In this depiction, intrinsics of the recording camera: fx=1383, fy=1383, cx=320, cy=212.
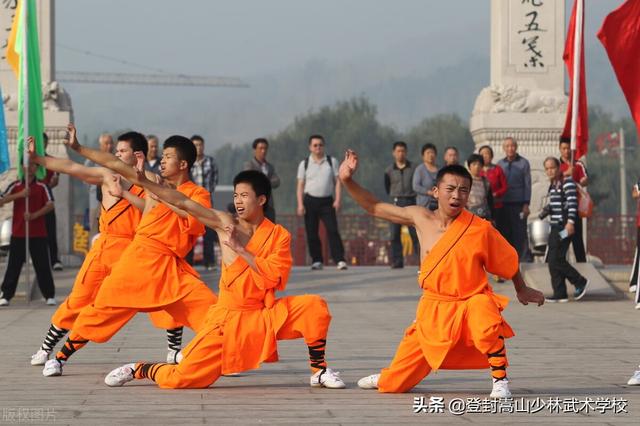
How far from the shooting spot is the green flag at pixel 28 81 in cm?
1298

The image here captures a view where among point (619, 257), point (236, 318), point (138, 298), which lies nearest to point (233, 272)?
point (236, 318)

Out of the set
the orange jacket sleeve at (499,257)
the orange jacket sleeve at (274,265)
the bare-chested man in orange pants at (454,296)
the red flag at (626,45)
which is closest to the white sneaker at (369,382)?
the bare-chested man in orange pants at (454,296)

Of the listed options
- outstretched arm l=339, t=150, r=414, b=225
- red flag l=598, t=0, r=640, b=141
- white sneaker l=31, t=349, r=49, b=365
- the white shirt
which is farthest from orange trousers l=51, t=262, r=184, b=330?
the white shirt

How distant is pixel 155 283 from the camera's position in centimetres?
788

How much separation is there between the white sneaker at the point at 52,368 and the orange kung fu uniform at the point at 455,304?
6.26 ft

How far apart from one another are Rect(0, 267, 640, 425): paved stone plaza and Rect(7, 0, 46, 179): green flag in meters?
1.68

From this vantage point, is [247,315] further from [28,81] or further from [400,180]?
[400,180]

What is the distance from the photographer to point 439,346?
22.3 ft

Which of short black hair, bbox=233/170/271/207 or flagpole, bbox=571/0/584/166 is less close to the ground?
flagpole, bbox=571/0/584/166

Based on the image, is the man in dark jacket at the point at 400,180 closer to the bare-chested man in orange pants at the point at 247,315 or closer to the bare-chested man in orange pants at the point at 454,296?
the bare-chested man in orange pants at the point at 247,315

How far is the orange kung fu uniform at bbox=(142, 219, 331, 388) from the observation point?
23.3ft

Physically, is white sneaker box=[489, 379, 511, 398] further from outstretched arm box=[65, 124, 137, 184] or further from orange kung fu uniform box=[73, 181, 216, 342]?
outstretched arm box=[65, 124, 137, 184]

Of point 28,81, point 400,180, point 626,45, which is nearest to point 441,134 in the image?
point 400,180

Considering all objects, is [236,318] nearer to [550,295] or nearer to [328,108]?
[550,295]
